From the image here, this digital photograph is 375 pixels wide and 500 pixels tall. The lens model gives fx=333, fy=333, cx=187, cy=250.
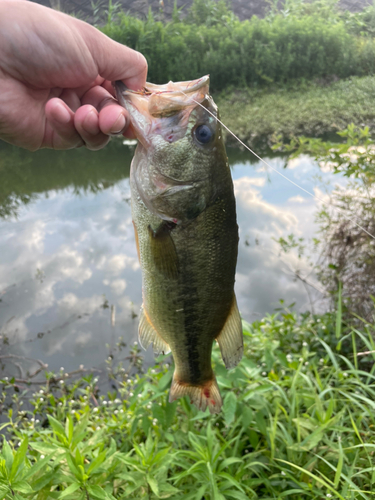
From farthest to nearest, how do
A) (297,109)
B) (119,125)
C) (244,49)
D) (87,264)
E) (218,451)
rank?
(244,49), (297,109), (87,264), (218,451), (119,125)

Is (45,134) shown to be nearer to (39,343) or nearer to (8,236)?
(39,343)

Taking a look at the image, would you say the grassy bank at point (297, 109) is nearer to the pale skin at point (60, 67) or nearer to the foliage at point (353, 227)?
the foliage at point (353, 227)

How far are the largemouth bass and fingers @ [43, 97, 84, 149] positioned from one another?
0.28m

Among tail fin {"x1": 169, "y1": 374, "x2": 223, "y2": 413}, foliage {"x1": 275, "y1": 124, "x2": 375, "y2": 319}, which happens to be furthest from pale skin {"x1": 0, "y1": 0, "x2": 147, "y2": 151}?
foliage {"x1": 275, "y1": 124, "x2": 375, "y2": 319}

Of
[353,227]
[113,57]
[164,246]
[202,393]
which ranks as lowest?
[353,227]

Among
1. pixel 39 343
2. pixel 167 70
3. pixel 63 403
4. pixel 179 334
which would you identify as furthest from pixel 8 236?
pixel 167 70

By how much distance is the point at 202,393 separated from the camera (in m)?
1.58

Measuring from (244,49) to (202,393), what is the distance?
13.4 metres

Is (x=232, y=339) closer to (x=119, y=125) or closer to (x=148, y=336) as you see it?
(x=148, y=336)

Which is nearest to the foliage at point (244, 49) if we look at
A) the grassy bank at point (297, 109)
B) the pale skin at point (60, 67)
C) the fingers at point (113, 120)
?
the grassy bank at point (297, 109)

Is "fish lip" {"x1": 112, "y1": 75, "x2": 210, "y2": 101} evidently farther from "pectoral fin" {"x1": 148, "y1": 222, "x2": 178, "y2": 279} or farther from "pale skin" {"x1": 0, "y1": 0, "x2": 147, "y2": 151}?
"pectoral fin" {"x1": 148, "y1": 222, "x2": 178, "y2": 279}

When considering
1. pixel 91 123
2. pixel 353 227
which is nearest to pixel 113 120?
pixel 91 123

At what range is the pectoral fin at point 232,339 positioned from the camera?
145 cm

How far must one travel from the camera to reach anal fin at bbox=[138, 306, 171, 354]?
1.56m
